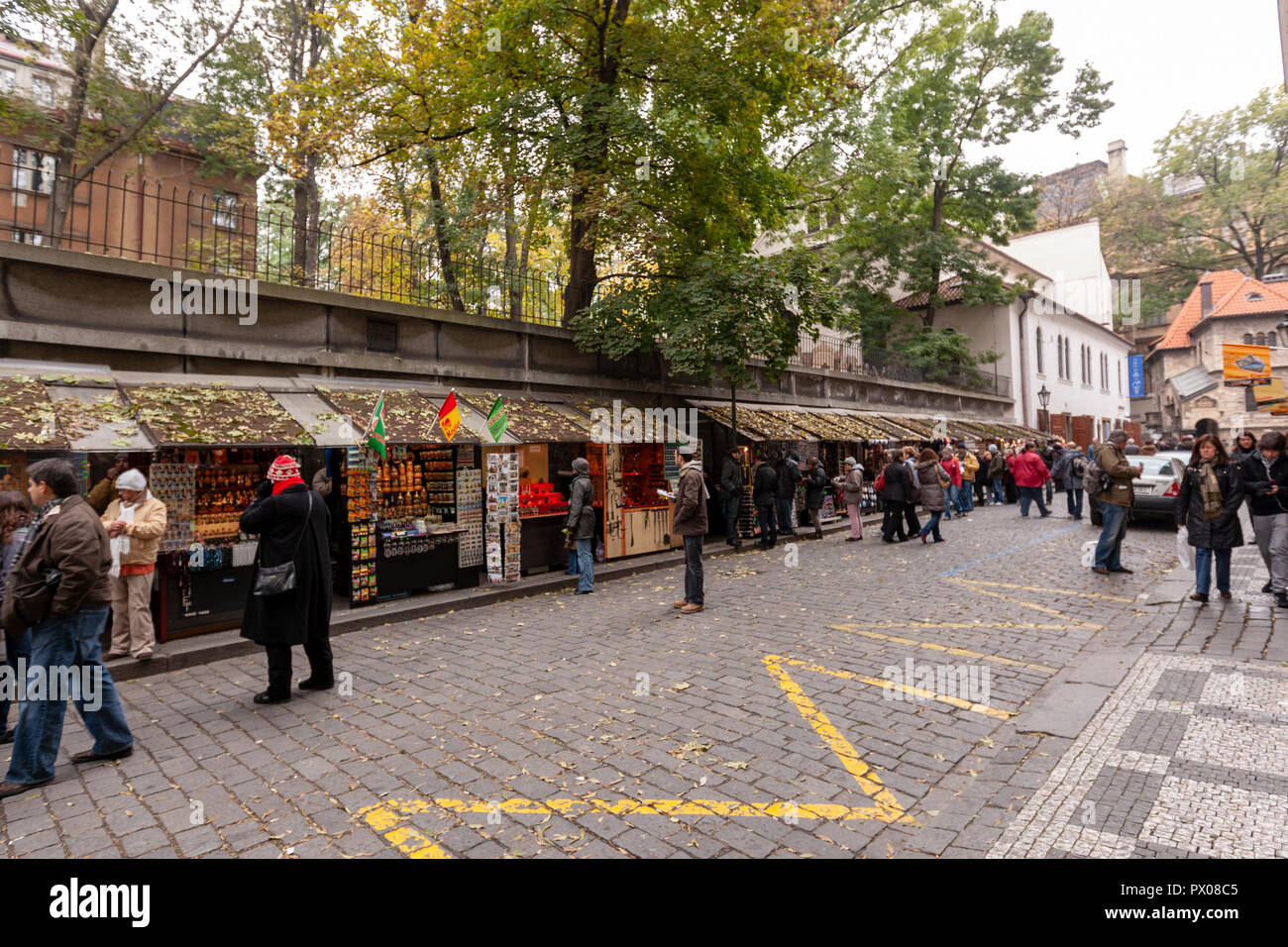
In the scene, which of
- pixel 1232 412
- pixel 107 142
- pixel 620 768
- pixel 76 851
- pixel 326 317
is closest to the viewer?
pixel 76 851

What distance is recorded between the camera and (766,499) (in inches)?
578

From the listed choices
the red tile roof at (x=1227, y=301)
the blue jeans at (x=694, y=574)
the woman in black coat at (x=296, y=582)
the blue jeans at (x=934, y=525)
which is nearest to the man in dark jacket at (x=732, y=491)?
the blue jeans at (x=934, y=525)

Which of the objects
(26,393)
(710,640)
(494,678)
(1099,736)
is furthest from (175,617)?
(1099,736)

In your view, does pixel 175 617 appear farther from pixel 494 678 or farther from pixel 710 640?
pixel 710 640

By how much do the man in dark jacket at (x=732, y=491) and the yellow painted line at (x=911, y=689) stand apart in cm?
829

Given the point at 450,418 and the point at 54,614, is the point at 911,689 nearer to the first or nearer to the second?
the point at 54,614

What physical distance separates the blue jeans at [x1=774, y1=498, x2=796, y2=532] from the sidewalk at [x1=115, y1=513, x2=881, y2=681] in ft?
7.78

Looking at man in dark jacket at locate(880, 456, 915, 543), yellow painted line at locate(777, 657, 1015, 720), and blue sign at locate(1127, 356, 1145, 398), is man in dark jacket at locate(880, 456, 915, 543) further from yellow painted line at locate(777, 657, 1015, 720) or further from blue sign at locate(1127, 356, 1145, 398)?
blue sign at locate(1127, 356, 1145, 398)

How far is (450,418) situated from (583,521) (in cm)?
250

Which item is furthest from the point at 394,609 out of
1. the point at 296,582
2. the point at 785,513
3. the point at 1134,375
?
the point at 1134,375

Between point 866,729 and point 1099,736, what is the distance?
5.07 feet

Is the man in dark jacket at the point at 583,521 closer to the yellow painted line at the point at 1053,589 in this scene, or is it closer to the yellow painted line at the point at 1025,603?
the yellow painted line at the point at 1025,603
